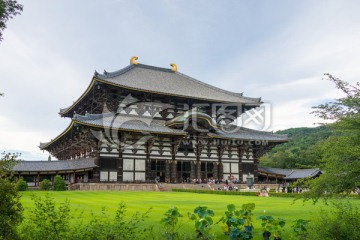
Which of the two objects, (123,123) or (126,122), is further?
(126,122)

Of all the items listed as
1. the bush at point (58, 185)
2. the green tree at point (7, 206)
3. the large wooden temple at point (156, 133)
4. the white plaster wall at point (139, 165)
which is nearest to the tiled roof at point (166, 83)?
the large wooden temple at point (156, 133)

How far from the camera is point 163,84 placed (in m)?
50.9

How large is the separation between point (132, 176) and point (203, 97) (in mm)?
15273

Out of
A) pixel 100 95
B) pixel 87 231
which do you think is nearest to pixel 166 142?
pixel 100 95

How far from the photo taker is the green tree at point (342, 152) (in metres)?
10.9

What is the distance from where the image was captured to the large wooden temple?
1572 inches

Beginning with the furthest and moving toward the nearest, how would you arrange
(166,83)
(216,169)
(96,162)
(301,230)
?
(166,83), (216,169), (96,162), (301,230)

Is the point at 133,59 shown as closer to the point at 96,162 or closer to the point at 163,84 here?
the point at 163,84

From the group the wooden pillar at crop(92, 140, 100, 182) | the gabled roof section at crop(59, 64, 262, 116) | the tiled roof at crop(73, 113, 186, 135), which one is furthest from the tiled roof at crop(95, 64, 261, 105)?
the wooden pillar at crop(92, 140, 100, 182)

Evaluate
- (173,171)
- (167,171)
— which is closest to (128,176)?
(167,171)

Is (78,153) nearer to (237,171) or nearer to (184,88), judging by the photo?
(184,88)

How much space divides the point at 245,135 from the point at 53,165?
25.5 meters

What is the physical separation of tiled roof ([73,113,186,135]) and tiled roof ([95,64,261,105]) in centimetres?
393

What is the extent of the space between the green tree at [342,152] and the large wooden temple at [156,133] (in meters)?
28.4
